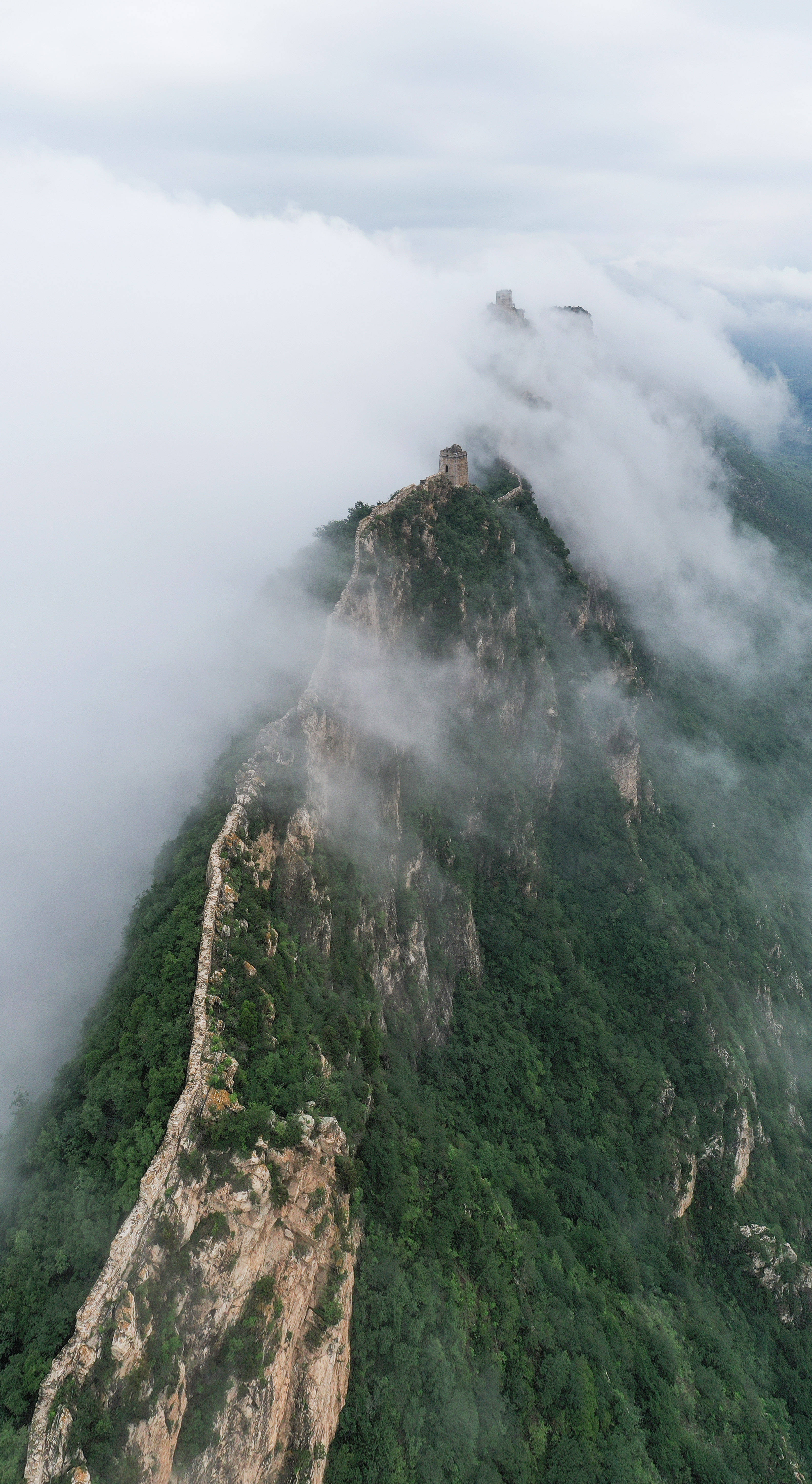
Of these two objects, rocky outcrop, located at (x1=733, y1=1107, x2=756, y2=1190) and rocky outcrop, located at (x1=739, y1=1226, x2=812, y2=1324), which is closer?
rocky outcrop, located at (x1=739, y1=1226, x2=812, y2=1324)

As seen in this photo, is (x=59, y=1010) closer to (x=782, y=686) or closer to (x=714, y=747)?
(x=714, y=747)

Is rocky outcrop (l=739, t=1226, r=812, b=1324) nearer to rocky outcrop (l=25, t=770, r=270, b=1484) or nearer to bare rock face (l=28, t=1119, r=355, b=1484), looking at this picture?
bare rock face (l=28, t=1119, r=355, b=1484)

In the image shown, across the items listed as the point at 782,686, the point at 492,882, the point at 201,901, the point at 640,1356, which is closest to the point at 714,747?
the point at 782,686

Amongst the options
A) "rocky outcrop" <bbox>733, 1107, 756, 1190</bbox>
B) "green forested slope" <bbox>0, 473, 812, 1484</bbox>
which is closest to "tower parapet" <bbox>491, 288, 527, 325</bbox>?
"green forested slope" <bbox>0, 473, 812, 1484</bbox>

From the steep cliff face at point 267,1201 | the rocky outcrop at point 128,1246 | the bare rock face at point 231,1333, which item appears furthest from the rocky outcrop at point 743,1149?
the rocky outcrop at point 128,1246

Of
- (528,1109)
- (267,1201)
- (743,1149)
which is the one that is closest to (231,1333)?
(267,1201)

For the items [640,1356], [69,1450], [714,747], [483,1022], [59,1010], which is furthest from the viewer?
[714,747]
